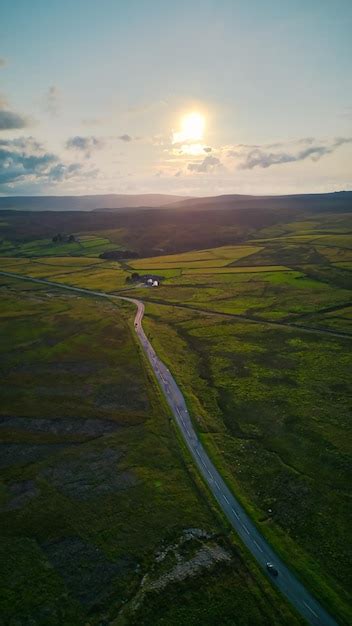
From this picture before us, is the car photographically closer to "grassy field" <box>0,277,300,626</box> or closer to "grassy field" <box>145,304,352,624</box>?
"grassy field" <box>0,277,300,626</box>

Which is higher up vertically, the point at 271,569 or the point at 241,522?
the point at 271,569

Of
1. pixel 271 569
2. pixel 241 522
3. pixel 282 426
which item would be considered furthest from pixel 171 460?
pixel 271 569

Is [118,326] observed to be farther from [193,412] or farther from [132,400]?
[193,412]

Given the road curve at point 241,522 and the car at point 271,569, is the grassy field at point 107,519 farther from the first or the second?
the road curve at point 241,522

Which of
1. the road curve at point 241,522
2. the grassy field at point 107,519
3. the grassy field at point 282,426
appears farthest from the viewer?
the grassy field at point 282,426

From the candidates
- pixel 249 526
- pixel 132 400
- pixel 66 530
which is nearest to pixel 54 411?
pixel 132 400

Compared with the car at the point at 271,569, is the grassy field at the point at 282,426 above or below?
above

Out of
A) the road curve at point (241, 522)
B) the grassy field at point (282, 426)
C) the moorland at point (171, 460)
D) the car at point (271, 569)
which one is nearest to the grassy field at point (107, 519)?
the moorland at point (171, 460)

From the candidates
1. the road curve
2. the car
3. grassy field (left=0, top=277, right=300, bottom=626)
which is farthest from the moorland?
the car

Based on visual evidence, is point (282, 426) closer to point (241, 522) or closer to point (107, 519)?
point (241, 522)
